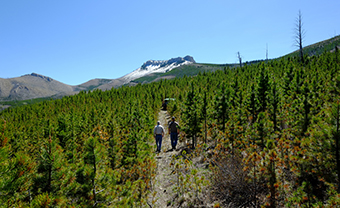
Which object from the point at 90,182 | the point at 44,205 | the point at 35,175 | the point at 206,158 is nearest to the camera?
the point at 44,205

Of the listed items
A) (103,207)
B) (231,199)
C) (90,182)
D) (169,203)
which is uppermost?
(90,182)

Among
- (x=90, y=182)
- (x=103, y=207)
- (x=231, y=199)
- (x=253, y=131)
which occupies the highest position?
(x=253, y=131)

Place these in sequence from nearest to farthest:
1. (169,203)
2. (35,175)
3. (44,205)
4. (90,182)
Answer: (44,205) → (35,175) → (90,182) → (169,203)

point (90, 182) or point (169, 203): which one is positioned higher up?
point (90, 182)

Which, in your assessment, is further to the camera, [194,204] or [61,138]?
[61,138]

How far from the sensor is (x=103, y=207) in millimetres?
5703

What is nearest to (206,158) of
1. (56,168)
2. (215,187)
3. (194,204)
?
(215,187)

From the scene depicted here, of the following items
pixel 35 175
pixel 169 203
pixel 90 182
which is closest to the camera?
pixel 35 175

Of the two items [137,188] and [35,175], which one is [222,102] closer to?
[137,188]

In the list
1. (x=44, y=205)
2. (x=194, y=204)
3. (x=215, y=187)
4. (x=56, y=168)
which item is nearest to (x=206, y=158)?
(x=215, y=187)

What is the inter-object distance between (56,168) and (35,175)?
45 cm

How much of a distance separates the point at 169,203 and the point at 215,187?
2.21 metres

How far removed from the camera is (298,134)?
28.8ft

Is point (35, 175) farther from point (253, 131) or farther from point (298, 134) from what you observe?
point (298, 134)
